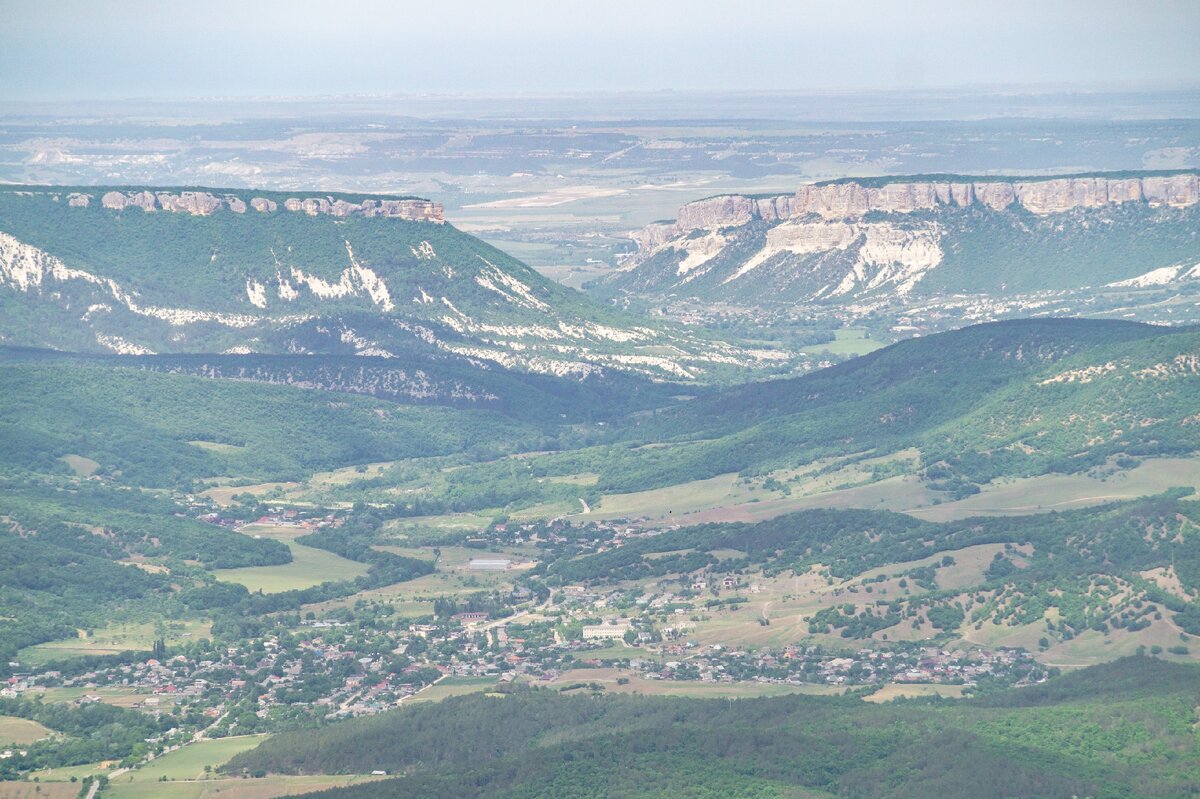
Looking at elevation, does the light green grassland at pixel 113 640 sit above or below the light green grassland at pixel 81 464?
below

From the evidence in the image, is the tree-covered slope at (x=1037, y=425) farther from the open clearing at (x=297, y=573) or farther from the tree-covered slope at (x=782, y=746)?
the tree-covered slope at (x=782, y=746)

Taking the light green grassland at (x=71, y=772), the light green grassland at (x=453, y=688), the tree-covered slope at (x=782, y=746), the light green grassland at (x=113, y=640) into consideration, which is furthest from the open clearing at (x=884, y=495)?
the light green grassland at (x=71, y=772)

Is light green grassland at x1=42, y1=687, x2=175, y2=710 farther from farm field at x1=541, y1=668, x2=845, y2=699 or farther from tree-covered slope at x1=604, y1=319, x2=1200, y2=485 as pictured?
tree-covered slope at x1=604, y1=319, x2=1200, y2=485

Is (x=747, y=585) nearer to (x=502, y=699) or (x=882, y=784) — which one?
(x=502, y=699)

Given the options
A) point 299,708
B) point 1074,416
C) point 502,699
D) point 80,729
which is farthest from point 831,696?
point 1074,416

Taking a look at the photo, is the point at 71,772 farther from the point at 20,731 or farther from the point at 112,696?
the point at 112,696

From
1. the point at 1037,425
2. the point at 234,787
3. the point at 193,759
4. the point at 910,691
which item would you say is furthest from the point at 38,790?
the point at 1037,425

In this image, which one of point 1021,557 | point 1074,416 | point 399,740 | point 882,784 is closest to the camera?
point 882,784
